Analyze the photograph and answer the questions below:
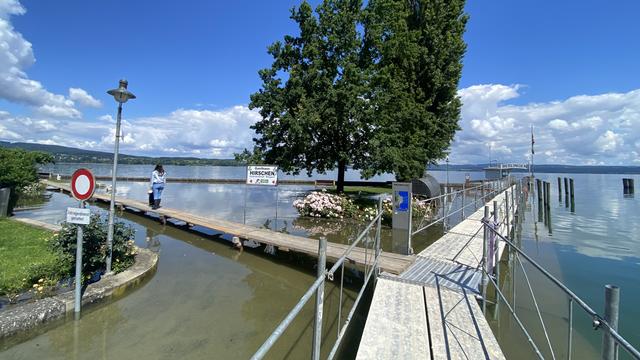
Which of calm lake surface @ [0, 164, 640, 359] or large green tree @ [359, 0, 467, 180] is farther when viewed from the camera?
large green tree @ [359, 0, 467, 180]

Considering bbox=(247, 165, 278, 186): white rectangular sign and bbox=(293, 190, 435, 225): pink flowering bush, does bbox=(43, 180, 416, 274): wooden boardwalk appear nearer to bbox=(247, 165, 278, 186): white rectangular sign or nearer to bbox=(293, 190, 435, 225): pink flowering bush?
bbox=(247, 165, 278, 186): white rectangular sign

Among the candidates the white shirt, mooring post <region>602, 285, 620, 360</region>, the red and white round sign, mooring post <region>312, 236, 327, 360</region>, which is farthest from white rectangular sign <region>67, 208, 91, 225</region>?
the white shirt

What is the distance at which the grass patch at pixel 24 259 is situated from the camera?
5.99 metres

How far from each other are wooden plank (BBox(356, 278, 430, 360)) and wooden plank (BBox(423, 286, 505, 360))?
5.2 inches

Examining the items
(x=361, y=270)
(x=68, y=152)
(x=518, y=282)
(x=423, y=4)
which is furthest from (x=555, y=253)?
(x=68, y=152)

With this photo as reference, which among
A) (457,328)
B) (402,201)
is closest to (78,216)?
(457,328)

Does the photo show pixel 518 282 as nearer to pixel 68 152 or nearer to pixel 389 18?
pixel 389 18

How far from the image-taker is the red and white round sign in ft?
17.9

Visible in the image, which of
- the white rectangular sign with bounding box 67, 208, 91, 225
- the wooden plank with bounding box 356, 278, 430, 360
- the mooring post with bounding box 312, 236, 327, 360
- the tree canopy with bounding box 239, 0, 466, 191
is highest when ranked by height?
the tree canopy with bounding box 239, 0, 466, 191

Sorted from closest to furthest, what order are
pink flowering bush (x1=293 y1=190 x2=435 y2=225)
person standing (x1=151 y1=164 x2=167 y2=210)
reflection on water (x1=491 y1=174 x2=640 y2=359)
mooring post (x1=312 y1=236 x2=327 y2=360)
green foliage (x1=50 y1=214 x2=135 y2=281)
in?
mooring post (x1=312 y1=236 x2=327 y2=360) → reflection on water (x1=491 y1=174 x2=640 y2=359) → green foliage (x1=50 y1=214 x2=135 y2=281) → person standing (x1=151 y1=164 x2=167 y2=210) → pink flowering bush (x1=293 y1=190 x2=435 y2=225)

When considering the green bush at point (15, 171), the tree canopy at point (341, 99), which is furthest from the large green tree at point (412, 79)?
the green bush at point (15, 171)

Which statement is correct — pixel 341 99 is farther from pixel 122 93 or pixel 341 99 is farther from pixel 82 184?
pixel 82 184

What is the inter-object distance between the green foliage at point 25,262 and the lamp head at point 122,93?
3.34 meters

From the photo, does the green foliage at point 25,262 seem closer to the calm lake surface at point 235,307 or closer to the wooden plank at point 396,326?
the calm lake surface at point 235,307
